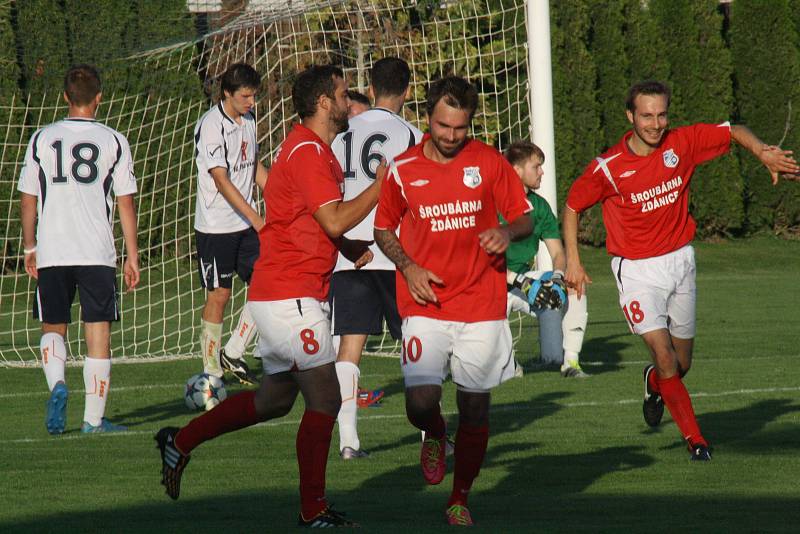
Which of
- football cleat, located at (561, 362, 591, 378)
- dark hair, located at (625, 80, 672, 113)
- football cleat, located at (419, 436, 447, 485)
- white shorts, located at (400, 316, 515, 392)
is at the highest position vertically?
dark hair, located at (625, 80, 672, 113)

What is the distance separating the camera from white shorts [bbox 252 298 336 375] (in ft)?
19.3

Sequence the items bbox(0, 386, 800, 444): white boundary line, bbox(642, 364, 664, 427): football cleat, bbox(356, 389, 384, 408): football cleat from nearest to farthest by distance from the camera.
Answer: bbox(642, 364, 664, 427): football cleat, bbox(0, 386, 800, 444): white boundary line, bbox(356, 389, 384, 408): football cleat

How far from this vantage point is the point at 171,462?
6148mm

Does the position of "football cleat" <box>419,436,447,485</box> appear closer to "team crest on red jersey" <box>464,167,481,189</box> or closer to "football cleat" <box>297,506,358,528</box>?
"football cleat" <box>297,506,358,528</box>

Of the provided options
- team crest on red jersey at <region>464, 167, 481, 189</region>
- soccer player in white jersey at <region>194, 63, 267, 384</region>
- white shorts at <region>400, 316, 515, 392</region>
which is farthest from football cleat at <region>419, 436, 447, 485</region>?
soccer player in white jersey at <region>194, 63, 267, 384</region>

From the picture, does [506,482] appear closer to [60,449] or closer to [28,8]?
[60,449]

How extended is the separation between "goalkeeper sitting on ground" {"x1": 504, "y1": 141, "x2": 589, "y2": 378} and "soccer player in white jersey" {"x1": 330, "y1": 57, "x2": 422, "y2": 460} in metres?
1.11

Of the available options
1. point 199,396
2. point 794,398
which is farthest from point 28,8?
point 794,398

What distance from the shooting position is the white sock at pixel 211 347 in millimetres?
10844

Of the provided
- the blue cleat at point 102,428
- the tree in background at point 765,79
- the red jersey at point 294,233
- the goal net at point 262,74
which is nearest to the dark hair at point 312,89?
the red jersey at point 294,233

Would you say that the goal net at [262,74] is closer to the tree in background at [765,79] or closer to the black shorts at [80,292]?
the black shorts at [80,292]

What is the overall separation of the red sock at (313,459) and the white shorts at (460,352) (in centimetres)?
46

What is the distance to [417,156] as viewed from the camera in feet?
19.5

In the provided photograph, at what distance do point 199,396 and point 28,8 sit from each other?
961 centimetres
